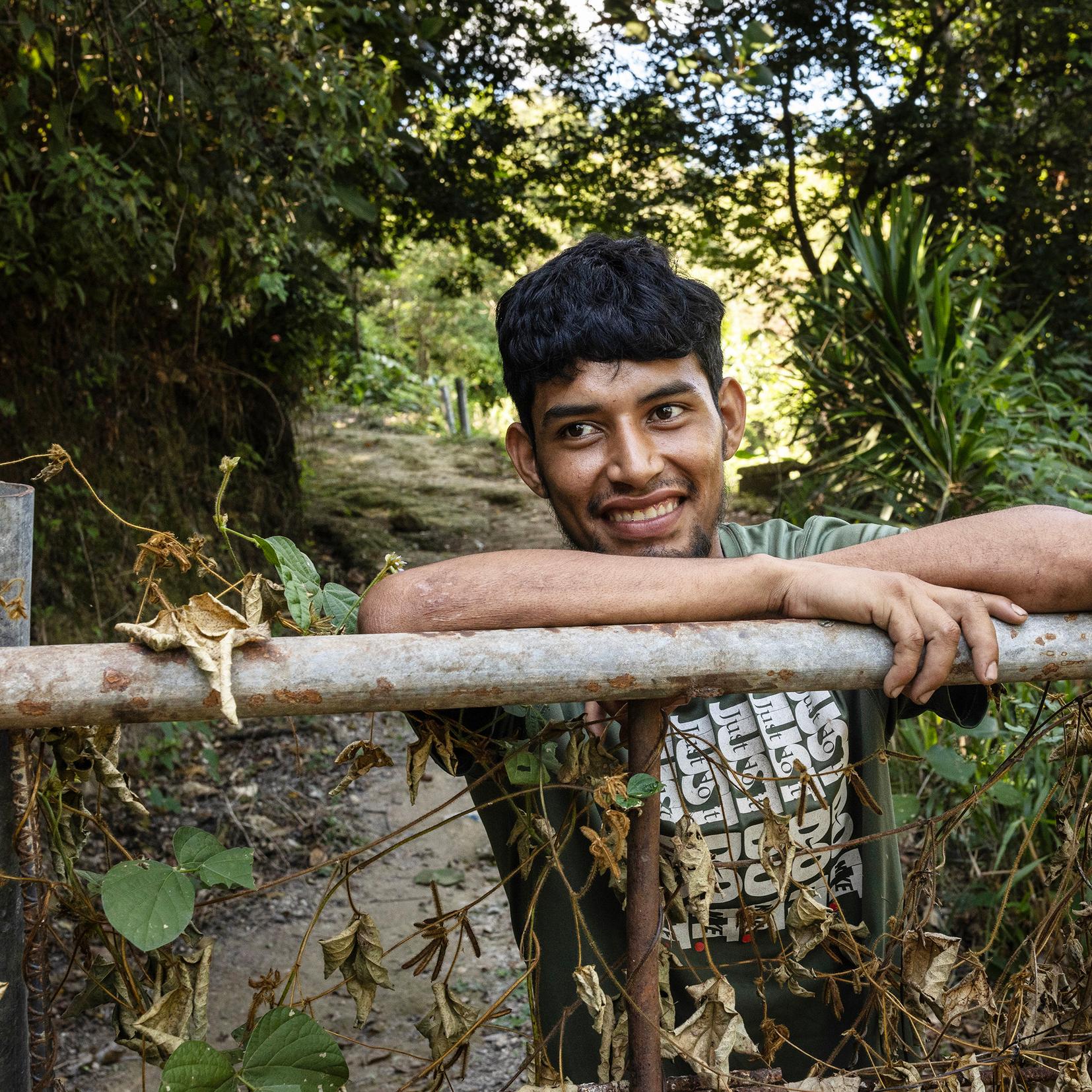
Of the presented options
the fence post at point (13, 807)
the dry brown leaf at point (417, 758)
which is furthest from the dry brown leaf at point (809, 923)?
the fence post at point (13, 807)

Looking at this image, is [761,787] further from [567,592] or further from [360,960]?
[360,960]

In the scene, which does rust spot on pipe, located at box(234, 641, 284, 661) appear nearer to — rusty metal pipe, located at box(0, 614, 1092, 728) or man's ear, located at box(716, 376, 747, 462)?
rusty metal pipe, located at box(0, 614, 1092, 728)

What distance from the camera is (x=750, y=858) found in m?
Answer: 1.54

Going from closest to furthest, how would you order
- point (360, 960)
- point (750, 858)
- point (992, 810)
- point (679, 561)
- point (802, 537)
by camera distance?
point (360, 960)
point (679, 561)
point (750, 858)
point (802, 537)
point (992, 810)

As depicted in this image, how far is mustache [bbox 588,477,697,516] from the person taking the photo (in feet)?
5.20

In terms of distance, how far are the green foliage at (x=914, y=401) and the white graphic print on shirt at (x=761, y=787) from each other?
231cm

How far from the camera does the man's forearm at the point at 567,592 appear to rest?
1133 mm

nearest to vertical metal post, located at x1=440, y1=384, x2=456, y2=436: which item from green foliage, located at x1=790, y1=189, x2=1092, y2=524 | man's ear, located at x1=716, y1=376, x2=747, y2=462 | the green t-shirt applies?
green foliage, located at x1=790, y1=189, x2=1092, y2=524

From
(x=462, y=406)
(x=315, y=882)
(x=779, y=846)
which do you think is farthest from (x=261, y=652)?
(x=462, y=406)

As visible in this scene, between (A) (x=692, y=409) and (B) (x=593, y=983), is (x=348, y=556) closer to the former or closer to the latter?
(A) (x=692, y=409)

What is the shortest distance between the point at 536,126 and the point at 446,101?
28.1 inches

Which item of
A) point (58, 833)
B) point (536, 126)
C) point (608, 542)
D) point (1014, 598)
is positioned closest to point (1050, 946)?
point (1014, 598)

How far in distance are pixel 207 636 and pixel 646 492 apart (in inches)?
34.0

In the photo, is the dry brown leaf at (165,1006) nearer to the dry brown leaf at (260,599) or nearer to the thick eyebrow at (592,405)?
the dry brown leaf at (260,599)
